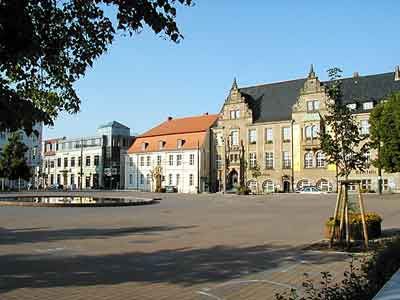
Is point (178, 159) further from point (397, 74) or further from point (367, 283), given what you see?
point (367, 283)

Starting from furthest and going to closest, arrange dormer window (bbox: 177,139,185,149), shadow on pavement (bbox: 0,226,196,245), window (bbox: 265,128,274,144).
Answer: dormer window (bbox: 177,139,185,149) < window (bbox: 265,128,274,144) < shadow on pavement (bbox: 0,226,196,245)

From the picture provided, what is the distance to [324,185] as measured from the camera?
78125 millimetres

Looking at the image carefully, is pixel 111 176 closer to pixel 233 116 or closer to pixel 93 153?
pixel 93 153

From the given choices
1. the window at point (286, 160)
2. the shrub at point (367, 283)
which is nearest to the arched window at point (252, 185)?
the window at point (286, 160)

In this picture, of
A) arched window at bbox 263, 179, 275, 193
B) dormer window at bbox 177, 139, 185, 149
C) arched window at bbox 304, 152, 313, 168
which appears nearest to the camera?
arched window at bbox 304, 152, 313, 168

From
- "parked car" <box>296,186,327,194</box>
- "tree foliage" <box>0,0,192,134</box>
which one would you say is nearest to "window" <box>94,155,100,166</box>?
"parked car" <box>296,186,327,194</box>

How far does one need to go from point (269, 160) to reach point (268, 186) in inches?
177

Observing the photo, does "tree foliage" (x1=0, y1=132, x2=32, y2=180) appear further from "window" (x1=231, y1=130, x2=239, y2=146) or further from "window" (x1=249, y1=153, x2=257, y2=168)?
"window" (x1=249, y1=153, x2=257, y2=168)

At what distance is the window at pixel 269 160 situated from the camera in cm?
8590

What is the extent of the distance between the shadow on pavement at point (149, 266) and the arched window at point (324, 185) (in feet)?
214

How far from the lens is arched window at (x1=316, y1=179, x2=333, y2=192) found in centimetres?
7731

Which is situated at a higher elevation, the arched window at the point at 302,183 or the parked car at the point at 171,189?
the arched window at the point at 302,183

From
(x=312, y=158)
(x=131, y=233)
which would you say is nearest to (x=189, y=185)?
(x=312, y=158)

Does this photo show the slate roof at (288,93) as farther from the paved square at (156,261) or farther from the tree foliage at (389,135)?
the paved square at (156,261)
